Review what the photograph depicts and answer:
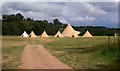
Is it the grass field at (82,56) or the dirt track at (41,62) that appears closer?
the dirt track at (41,62)

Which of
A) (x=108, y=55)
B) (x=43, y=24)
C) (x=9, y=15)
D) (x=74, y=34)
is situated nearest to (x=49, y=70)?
(x=108, y=55)

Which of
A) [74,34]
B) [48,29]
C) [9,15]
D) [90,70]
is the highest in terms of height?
[9,15]

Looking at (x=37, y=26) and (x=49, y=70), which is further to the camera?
(x=37, y=26)

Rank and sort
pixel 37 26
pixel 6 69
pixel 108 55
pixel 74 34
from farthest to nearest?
pixel 37 26 → pixel 74 34 → pixel 108 55 → pixel 6 69

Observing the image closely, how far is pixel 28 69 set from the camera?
5996mm

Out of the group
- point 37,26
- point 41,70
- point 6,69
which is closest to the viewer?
point 41,70

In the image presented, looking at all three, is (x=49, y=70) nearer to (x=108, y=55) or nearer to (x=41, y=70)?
(x=41, y=70)

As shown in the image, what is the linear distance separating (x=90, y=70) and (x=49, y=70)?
1.57 metres

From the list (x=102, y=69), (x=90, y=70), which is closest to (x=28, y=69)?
(x=90, y=70)

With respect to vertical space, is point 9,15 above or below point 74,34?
above

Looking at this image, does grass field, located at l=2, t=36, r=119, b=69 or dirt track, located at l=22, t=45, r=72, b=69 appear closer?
dirt track, located at l=22, t=45, r=72, b=69

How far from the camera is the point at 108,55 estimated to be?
29.0 feet

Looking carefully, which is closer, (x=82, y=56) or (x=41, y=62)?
(x=41, y=62)

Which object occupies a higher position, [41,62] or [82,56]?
[82,56]
